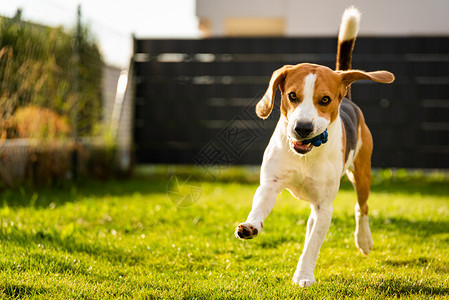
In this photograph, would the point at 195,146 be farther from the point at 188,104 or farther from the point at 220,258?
the point at 220,258

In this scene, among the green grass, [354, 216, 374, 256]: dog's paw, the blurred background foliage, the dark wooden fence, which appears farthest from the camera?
the dark wooden fence

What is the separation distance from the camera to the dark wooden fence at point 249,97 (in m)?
9.33

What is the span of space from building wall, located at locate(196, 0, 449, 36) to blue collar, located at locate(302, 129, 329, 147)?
28.5ft

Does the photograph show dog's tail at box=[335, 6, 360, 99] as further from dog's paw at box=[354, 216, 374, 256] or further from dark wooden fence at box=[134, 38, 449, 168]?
dark wooden fence at box=[134, 38, 449, 168]

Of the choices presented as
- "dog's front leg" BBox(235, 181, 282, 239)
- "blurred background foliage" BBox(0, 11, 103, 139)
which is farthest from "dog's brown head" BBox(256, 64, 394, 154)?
"blurred background foliage" BBox(0, 11, 103, 139)

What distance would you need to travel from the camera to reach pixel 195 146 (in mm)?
9680

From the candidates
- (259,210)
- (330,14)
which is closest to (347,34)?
(259,210)

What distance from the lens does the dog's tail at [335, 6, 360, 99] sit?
439 cm

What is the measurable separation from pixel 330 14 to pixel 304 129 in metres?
10.7

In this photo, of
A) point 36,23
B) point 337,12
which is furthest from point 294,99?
point 337,12

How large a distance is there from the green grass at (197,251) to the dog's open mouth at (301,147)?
32.8 inches

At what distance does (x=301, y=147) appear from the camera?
309 centimetres

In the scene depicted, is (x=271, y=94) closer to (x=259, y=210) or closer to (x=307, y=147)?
(x=307, y=147)

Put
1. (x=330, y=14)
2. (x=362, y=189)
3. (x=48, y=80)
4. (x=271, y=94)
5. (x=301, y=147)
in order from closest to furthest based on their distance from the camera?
(x=301, y=147) → (x=271, y=94) → (x=362, y=189) → (x=48, y=80) → (x=330, y=14)
